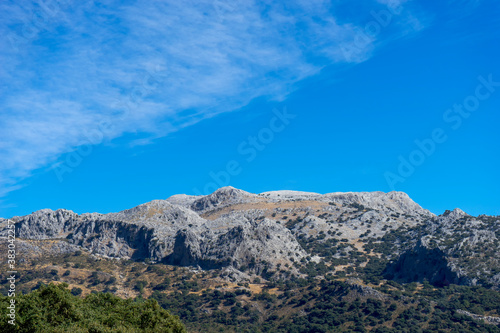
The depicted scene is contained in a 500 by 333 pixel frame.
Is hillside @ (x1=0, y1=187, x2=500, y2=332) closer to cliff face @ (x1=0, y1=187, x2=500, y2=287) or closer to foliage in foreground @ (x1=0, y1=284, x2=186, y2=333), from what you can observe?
cliff face @ (x1=0, y1=187, x2=500, y2=287)

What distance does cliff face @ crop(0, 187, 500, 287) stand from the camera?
15200 centimetres

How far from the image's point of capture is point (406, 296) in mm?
128375

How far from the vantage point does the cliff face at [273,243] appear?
152000mm

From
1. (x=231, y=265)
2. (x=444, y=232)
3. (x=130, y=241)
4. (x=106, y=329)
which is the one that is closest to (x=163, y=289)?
(x=231, y=265)

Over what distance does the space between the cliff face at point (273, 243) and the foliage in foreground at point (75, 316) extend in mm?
83410

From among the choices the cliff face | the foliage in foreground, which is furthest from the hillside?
the foliage in foreground

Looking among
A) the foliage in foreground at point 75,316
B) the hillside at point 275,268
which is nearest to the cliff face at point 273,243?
the hillside at point 275,268

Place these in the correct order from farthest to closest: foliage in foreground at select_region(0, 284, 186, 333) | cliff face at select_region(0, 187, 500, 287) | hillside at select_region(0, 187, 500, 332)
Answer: cliff face at select_region(0, 187, 500, 287), hillside at select_region(0, 187, 500, 332), foliage in foreground at select_region(0, 284, 186, 333)

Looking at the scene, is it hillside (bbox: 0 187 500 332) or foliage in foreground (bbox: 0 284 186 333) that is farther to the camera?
hillside (bbox: 0 187 500 332)

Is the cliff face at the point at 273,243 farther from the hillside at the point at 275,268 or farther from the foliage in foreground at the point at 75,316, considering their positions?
the foliage in foreground at the point at 75,316

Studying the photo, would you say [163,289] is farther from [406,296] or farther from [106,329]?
[106,329]

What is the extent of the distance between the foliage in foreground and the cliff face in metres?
83.4

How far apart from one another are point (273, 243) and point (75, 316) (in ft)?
352

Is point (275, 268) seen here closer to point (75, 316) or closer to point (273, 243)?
point (273, 243)
